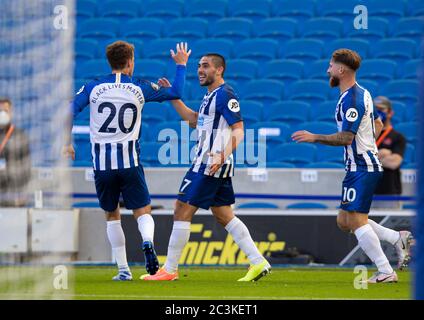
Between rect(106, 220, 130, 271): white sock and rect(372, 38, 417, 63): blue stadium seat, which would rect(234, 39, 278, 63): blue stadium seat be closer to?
rect(372, 38, 417, 63): blue stadium seat

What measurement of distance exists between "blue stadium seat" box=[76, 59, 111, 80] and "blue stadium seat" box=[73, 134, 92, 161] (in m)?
1.56

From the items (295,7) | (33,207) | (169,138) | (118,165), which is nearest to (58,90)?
(33,207)

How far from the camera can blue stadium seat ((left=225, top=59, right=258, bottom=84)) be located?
15844 millimetres

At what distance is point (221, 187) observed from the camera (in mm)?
9328

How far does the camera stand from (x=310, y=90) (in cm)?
1546

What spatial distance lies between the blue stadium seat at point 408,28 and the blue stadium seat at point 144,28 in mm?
3897

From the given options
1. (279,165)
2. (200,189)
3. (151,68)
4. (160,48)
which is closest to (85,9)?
(160,48)

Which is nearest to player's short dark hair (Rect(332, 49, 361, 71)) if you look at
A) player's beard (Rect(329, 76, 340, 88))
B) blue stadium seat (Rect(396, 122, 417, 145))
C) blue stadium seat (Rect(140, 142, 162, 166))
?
player's beard (Rect(329, 76, 340, 88))

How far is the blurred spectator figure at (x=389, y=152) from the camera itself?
11961mm

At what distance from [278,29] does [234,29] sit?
0.73 meters

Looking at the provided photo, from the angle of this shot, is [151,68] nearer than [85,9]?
Yes

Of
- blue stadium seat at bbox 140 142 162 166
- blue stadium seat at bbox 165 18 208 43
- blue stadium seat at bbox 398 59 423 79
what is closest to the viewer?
blue stadium seat at bbox 140 142 162 166

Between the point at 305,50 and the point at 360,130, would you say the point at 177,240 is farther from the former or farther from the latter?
the point at 305,50

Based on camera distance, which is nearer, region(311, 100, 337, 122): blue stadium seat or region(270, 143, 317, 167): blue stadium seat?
region(270, 143, 317, 167): blue stadium seat
